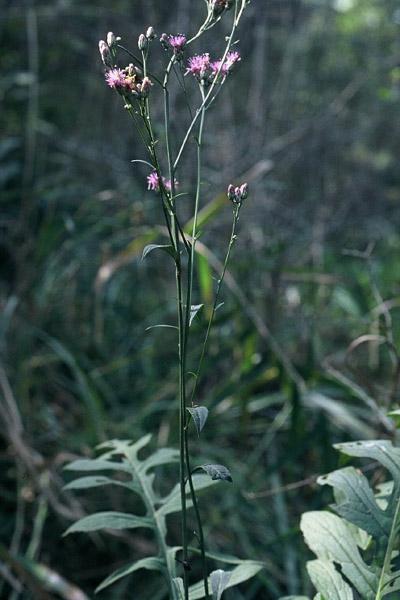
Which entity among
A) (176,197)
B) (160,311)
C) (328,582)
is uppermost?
(160,311)

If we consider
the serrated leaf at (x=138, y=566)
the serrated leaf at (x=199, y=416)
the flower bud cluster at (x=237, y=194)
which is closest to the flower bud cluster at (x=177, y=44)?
the flower bud cluster at (x=237, y=194)

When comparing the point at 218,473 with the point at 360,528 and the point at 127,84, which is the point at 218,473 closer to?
the point at 360,528

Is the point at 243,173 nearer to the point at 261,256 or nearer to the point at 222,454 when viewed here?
the point at 261,256

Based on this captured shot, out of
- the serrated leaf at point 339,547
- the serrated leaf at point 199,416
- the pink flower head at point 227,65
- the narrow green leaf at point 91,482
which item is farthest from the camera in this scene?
the narrow green leaf at point 91,482

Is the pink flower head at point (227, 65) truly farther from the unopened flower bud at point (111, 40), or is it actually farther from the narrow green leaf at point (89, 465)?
the narrow green leaf at point (89, 465)

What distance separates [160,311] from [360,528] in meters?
1.65

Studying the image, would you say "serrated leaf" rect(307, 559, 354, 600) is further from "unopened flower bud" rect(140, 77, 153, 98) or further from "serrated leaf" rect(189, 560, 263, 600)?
"unopened flower bud" rect(140, 77, 153, 98)

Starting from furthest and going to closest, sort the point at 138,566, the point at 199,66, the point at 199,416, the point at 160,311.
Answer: the point at 160,311 → the point at 138,566 → the point at 199,66 → the point at 199,416

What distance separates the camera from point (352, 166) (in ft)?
15.0

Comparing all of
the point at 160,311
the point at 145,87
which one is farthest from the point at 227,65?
the point at 160,311

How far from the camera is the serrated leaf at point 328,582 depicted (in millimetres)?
878

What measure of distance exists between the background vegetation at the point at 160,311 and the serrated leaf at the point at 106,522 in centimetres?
36

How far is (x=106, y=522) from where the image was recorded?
98cm

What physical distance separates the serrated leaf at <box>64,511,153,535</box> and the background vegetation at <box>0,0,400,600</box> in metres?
0.36
